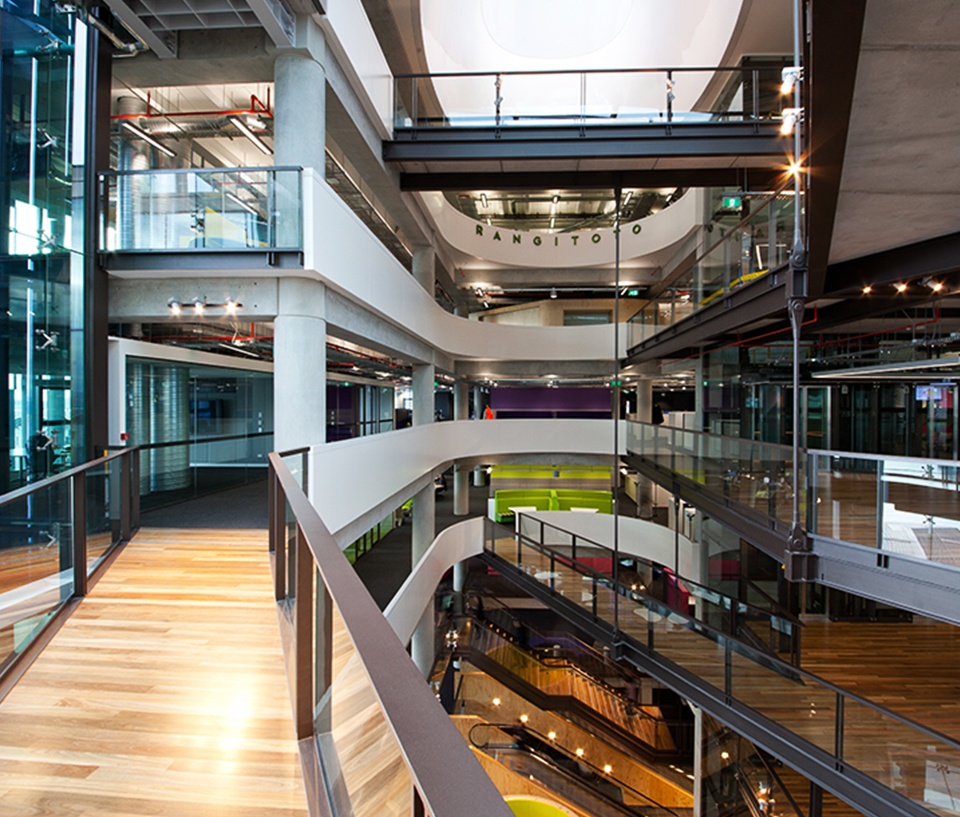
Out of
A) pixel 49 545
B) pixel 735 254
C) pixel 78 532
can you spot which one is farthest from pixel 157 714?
Result: pixel 735 254

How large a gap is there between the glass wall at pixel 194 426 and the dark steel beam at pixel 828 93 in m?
8.86

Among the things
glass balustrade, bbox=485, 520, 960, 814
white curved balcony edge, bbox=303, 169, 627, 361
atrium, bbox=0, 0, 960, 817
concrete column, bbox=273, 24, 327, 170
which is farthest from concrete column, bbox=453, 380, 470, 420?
concrete column, bbox=273, 24, 327, 170

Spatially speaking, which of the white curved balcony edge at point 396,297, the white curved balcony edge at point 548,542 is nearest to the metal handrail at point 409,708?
the white curved balcony edge at point 396,297

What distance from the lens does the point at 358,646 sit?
3.47ft

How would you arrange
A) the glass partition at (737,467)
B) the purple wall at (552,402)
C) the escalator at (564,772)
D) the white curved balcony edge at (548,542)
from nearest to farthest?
1. the glass partition at (737,467)
2. the escalator at (564,772)
3. the white curved balcony edge at (548,542)
4. the purple wall at (552,402)

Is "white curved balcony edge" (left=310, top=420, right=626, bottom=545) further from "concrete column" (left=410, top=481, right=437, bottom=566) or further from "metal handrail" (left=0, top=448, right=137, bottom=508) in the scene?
"metal handrail" (left=0, top=448, right=137, bottom=508)

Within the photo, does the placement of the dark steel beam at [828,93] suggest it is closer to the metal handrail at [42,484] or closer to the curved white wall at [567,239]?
the metal handrail at [42,484]

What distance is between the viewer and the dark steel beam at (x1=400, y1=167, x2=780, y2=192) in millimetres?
9398

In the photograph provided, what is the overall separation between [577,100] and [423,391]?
7252 mm

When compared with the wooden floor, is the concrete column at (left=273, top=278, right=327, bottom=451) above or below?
above

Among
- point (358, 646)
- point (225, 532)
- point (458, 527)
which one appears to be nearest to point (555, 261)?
point (458, 527)

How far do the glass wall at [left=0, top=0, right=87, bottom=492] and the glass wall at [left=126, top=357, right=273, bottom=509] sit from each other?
2.59 m

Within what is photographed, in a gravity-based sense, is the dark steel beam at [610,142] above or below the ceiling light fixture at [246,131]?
→ below

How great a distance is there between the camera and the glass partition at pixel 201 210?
6.00m
